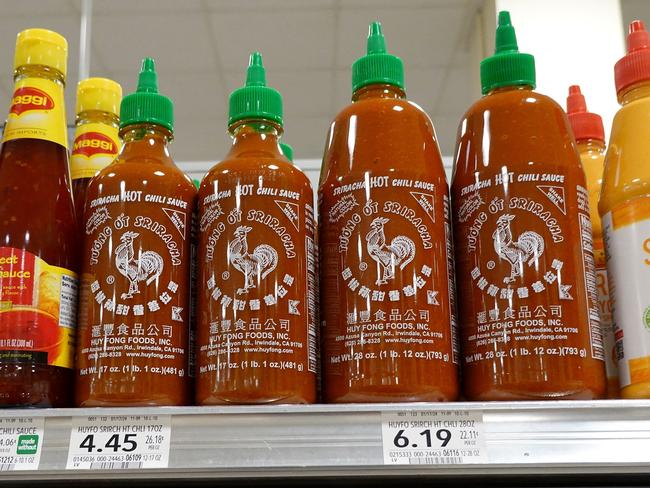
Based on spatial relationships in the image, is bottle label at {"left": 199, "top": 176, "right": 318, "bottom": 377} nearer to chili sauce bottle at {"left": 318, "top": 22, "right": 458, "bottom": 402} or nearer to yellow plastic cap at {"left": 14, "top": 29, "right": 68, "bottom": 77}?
chili sauce bottle at {"left": 318, "top": 22, "right": 458, "bottom": 402}

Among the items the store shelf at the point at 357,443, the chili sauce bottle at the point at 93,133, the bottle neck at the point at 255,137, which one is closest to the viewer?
the store shelf at the point at 357,443

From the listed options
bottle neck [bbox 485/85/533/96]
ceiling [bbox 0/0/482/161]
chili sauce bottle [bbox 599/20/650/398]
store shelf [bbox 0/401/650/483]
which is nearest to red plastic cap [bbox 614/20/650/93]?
chili sauce bottle [bbox 599/20/650/398]

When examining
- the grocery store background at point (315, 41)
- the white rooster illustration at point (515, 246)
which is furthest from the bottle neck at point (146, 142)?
the grocery store background at point (315, 41)

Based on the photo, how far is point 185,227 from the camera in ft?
2.46

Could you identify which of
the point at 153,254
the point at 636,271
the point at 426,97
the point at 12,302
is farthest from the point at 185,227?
the point at 426,97

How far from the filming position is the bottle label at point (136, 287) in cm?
69

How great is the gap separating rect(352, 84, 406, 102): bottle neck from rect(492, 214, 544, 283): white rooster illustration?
19 cm

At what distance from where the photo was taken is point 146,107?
2.64ft

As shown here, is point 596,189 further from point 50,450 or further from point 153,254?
point 50,450

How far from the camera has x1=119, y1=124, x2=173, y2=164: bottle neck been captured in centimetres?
78

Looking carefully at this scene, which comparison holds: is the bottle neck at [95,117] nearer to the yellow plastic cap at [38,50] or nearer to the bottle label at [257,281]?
the yellow plastic cap at [38,50]

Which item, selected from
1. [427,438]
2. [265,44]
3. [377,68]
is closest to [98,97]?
[377,68]

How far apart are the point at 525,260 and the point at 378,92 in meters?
0.24

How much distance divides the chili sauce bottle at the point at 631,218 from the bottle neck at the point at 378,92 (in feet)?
0.75
